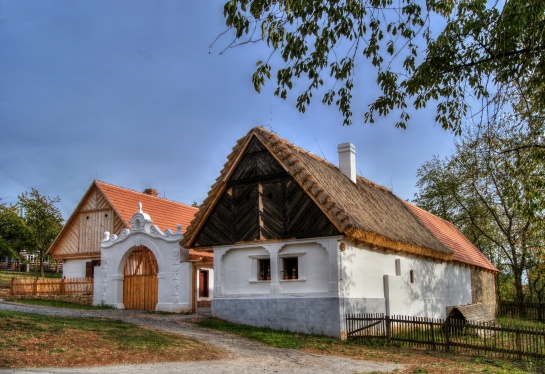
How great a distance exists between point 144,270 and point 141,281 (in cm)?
125

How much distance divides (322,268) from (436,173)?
30173 millimetres

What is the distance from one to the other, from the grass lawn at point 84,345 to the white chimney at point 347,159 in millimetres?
11785

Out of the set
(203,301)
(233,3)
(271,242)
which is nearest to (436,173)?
(203,301)

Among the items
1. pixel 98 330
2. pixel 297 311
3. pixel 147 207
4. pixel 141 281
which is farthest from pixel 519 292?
pixel 98 330

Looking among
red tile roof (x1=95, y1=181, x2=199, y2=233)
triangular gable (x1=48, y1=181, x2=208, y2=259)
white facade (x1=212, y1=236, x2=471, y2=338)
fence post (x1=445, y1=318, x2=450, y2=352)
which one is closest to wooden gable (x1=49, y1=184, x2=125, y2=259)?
triangular gable (x1=48, y1=181, x2=208, y2=259)

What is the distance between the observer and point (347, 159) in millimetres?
24297

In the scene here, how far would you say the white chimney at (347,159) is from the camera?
24.2m

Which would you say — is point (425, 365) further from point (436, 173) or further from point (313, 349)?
point (436, 173)

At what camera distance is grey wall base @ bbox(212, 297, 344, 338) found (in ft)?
57.6

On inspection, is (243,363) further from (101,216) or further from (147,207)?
(101,216)

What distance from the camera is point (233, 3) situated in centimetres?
813

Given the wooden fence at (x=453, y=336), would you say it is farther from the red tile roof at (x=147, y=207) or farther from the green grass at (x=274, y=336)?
the red tile roof at (x=147, y=207)

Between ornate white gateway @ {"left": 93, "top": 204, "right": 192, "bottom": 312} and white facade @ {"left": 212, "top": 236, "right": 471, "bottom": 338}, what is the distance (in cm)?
281

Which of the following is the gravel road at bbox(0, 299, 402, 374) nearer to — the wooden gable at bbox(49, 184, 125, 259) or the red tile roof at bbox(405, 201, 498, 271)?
the wooden gable at bbox(49, 184, 125, 259)
